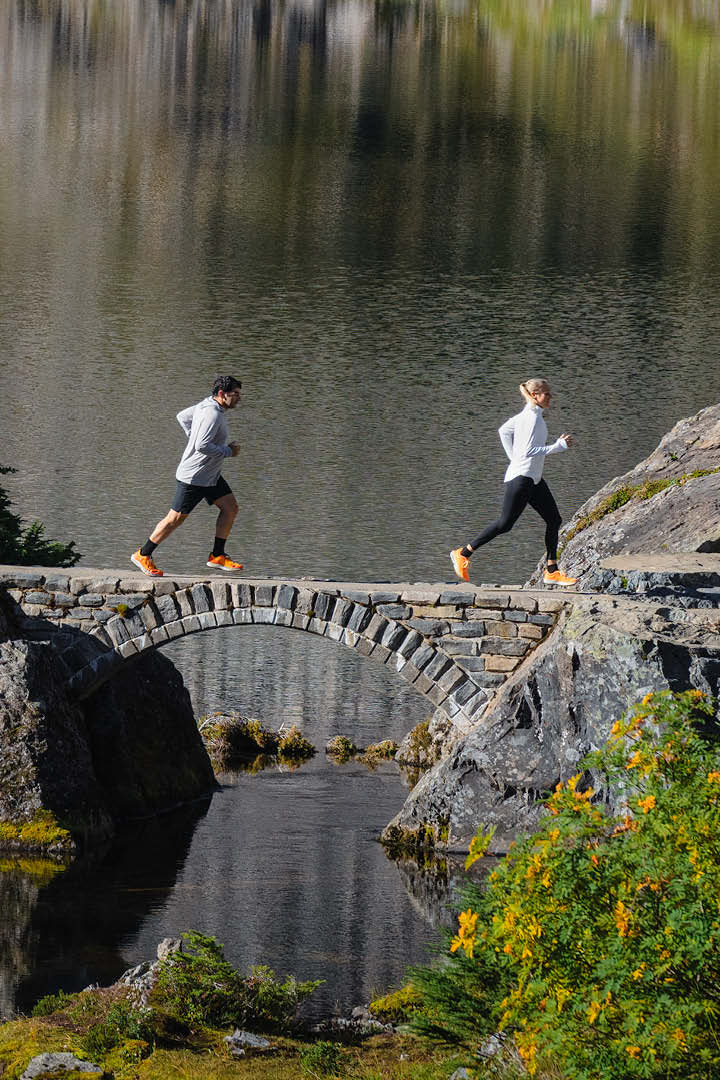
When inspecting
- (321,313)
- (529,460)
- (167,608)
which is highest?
(321,313)

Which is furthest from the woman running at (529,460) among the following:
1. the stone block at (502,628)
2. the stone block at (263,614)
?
the stone block at (263,614)

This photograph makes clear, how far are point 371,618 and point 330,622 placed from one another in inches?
18.6

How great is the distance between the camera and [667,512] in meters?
26.7

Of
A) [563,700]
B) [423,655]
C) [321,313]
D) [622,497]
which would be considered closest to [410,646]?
[423,655]

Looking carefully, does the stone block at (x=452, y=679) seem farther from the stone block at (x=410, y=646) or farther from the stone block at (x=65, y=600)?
the stone block at (x=65, y=600)

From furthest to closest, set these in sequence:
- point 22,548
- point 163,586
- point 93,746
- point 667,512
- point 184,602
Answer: point 667,512 < point 22,548 < point 93,746 < point 163,586 < point 184,602

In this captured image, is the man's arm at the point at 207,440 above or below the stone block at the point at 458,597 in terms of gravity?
above

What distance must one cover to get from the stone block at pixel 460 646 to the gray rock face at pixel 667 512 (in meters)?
1.86

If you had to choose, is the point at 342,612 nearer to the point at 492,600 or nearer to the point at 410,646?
the point at 410,646

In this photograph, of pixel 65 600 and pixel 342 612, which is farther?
pixel 65 600

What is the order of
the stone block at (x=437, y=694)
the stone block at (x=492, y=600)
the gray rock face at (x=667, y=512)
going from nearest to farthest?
the stone block at (x=492, y=600), the stone block at (x=437, y=694), the gray rock face at (x=667, y=512)

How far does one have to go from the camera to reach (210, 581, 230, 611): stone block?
20.3 metres

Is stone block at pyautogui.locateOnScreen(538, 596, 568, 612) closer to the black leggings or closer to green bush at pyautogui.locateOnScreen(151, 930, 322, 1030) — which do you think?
the black leggings

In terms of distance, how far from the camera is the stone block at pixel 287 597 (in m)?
20.2
